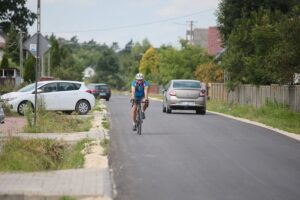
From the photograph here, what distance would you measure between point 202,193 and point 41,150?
4631 millimetres

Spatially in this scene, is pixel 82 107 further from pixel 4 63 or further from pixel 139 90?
pixel 4 63

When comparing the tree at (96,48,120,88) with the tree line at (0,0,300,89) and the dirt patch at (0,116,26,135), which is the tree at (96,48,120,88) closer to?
the tree line at (0,0,300,89)

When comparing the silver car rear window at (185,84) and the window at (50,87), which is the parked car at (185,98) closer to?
the silver car rear window at (185,84)

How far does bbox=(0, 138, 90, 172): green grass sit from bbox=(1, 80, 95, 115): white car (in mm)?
15391

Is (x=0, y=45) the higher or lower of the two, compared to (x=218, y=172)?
higher

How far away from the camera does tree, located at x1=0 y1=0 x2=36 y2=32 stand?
1832 inches

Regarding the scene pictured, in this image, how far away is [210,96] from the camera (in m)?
60.4

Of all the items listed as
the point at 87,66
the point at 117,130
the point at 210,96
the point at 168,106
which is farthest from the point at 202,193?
the point at 87,66

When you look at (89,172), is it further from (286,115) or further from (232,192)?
(286,115)

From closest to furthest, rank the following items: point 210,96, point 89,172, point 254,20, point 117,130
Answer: point 89,172 → point 117,130 → point 254,20 → point 210,96

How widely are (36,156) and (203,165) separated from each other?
3.20 metres

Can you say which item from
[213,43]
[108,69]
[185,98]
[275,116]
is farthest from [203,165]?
[108,69]

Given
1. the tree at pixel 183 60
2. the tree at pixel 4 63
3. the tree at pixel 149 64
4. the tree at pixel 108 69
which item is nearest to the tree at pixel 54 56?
the tree at pixel 4 63

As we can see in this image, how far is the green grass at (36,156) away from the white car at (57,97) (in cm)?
1539
